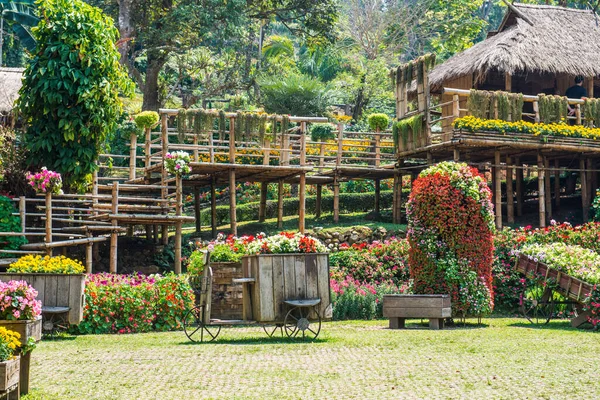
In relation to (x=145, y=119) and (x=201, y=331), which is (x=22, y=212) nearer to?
(x=145, y=119)

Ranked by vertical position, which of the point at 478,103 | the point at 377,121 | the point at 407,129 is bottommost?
the point at 407,129

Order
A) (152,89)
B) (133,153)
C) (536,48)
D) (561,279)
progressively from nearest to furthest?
(561,279) → (133,153) → (536,48) → (152,89)

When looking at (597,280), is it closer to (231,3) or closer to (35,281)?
(35,281)

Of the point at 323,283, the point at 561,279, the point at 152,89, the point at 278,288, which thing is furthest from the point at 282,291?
the point at 152,89

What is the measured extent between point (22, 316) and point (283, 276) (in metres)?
4.88

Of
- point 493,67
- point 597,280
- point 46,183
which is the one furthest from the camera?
point 493,67

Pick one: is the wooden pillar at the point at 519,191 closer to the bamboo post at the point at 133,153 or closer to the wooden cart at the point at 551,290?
the wooden cart at the point at 551,290

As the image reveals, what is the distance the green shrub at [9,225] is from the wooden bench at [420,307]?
8.17 m

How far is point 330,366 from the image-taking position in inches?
416

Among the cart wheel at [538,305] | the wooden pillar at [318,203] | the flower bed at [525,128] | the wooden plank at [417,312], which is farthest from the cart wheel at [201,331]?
the wooden pillar at [318,203]

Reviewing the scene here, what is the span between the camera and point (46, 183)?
1859 cm

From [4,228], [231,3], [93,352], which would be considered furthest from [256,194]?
[93,352]

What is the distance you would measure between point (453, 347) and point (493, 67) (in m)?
15.5

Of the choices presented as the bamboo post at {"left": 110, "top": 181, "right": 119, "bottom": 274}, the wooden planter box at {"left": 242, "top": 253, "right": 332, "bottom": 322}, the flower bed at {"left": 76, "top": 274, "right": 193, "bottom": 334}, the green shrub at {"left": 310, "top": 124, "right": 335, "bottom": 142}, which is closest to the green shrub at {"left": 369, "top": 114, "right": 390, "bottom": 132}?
the green shrub at {"left": 310, "top": 124, "right": 335, "bottom": 142}
